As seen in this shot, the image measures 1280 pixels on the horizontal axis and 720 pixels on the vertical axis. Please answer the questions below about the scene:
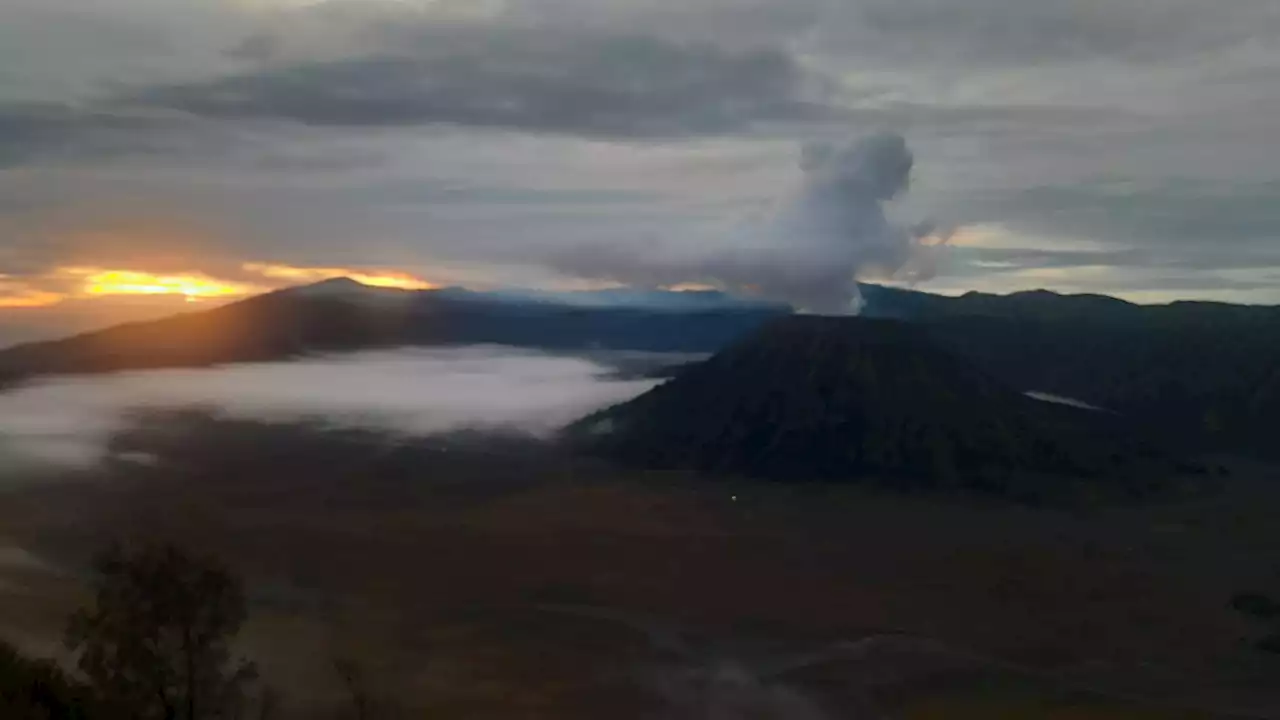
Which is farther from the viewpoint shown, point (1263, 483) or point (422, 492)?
point (1263, 483)

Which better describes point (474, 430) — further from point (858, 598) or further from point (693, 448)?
point (858, 598)

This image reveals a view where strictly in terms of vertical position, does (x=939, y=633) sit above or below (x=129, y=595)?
below

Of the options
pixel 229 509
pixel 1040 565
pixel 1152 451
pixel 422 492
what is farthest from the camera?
pixel 1152 451

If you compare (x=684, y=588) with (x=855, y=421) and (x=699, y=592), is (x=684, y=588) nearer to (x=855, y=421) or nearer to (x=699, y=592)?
(x=699, y=592)

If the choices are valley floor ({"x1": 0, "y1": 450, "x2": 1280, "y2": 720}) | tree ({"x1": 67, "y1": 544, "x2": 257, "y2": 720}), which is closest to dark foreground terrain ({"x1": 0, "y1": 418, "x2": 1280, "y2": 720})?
valley floor ({"x1": 0, "y1": 450, "x2": 1280, "y2": 720})

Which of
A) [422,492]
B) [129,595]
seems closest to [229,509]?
[422,492]

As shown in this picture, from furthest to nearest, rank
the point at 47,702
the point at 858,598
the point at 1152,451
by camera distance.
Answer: the point at 1152,451, the point at 858,598, the point at 47,702
